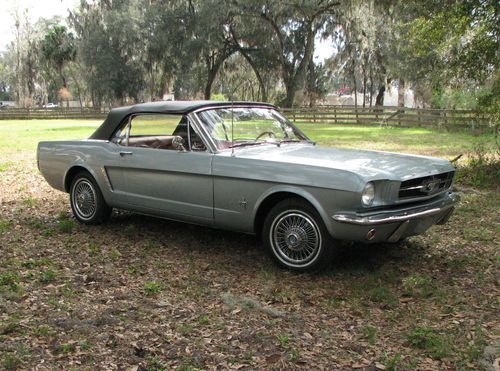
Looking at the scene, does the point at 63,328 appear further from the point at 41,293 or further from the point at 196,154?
the point at 196,154

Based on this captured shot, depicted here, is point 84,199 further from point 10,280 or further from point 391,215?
point 391,215

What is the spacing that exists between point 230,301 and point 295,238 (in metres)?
0.88

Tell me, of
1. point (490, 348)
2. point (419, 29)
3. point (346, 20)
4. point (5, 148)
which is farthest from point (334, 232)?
point (346, 20)

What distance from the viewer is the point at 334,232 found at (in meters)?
4.56

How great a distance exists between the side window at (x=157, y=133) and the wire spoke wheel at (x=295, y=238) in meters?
1.23

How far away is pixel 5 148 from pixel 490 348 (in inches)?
632

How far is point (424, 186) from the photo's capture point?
16.0 feet

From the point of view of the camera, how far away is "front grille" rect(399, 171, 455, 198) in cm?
470

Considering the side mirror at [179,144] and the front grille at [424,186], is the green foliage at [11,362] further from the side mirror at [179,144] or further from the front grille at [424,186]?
the front grille at [424,186]

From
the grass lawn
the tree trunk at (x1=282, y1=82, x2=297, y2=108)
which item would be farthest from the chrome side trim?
the tree trunk at (x1=282, y1=82, x2=297, y2=108)

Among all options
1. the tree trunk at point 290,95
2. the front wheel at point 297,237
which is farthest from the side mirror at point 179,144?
the tree trunk at point 290,95

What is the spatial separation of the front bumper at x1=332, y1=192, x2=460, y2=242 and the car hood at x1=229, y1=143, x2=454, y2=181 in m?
0.32

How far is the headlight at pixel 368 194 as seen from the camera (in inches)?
174

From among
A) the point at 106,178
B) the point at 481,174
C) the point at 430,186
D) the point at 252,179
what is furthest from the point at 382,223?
the point at 481,174
